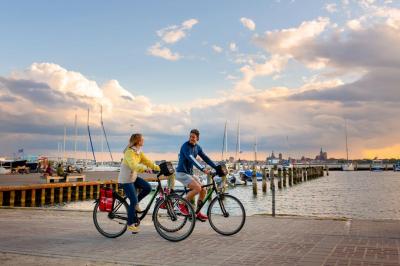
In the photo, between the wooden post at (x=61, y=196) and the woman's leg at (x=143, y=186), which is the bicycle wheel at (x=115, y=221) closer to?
the woman's leg at (x=143, y=186)

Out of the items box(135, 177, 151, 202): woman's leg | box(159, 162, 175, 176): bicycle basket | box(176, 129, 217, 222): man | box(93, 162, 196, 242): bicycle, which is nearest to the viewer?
box(93, 162, 196, 242): bicycle

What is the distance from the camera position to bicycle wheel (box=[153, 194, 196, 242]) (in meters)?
8.40

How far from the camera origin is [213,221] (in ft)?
29.9

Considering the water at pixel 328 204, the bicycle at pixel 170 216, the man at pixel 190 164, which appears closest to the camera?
the bicycle at pixel 170 216

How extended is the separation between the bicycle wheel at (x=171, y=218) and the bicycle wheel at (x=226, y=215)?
0.65m

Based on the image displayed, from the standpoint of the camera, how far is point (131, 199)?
8.56 metres

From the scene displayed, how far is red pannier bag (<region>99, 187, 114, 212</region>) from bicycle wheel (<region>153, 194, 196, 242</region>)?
3.51 feet

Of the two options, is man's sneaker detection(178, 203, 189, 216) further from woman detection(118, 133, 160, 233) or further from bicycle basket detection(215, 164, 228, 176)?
bicycle basket detection(215, 164, 228, 176)

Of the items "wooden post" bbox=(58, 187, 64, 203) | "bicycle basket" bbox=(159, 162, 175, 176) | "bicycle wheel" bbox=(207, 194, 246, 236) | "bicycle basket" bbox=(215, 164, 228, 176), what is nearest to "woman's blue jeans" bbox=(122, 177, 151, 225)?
"bicycle basket" bbox=(159, 162, 175, 176)

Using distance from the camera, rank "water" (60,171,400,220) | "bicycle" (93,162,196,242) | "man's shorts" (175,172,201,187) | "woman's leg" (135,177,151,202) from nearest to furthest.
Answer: "bicycle" (93,162,196,242) < "woman's leg" (135,177,151,202) < "man's shorts" (175,172,201,187) < "water" (60,171,400,220)

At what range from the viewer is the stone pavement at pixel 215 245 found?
6.53 m

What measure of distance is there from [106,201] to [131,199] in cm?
68

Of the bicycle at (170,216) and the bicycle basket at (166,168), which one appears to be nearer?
the bicycle at (170,216)

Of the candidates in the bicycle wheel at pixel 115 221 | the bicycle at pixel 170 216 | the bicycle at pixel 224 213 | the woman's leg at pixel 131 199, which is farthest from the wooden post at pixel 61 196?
the bicycle at pixel 224 213
